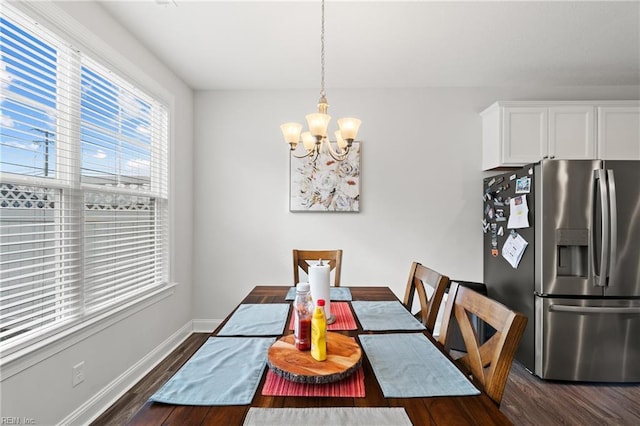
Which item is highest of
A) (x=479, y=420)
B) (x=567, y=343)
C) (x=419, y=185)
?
(x=419, y=185)

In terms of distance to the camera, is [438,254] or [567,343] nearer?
[567,343]

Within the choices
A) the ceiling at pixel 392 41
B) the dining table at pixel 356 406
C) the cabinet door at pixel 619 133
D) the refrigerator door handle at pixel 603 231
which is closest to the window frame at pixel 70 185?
the ceiling at pixel 392 41

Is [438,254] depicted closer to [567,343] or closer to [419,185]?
[419,185]

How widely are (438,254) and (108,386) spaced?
300cm

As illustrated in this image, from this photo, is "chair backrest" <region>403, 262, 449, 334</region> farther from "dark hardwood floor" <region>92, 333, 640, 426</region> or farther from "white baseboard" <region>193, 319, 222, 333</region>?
"white baseboard" <region>193, 319, 222, 333</region>

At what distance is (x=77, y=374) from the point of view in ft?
5.74

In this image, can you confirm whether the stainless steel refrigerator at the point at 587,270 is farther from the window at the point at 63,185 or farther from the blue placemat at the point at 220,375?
the window at the point at 63,185

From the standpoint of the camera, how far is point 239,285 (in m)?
3.21

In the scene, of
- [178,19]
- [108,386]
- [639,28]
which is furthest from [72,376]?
[639,28]

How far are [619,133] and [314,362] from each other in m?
3.53

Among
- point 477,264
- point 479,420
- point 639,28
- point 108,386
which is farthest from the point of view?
point 477,264

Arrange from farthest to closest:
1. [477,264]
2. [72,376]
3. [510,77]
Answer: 1. [477,264]
2. [510,77]
3. [72,376]

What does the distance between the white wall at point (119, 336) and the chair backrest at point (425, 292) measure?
2.00 meters

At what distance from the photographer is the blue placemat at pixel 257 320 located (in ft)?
4.38
